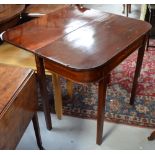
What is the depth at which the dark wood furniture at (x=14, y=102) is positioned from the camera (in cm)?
95

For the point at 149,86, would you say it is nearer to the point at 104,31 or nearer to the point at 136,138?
the point at 136,138

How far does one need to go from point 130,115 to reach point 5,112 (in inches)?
41.9

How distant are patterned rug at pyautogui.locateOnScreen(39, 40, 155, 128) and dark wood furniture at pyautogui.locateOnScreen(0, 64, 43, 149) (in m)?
0.65

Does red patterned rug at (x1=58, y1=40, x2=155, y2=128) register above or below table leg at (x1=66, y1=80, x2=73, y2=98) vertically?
below

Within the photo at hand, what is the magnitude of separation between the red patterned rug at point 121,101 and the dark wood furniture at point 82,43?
11.6 inches

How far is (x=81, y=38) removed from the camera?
50.3 inches

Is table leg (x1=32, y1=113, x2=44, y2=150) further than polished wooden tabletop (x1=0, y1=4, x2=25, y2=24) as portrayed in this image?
No

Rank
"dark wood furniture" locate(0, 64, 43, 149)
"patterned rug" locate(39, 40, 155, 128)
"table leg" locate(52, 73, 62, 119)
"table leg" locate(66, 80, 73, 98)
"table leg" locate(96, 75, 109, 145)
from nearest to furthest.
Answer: "dark wood furniture" locate(0, 64, 43, 149) < "table leg" locate(96, 75, 109, 145) < "table leg" locate(52, 73, 62, 119) < "patterned rug" locate(39, 40, 155, 128) < "table leg" locate(66, 80, 73, 98)

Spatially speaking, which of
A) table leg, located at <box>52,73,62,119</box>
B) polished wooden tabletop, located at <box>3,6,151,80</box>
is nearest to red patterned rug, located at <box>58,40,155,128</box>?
table leg, located at <box>52,73,62,119</box>

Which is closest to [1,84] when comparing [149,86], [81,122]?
[81,122]

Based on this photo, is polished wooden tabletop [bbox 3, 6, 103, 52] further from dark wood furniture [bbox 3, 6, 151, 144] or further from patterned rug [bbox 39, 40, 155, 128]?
patterned rug [bbox 39, 40, 155, 128]

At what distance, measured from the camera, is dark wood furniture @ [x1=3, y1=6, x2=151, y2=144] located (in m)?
1.10

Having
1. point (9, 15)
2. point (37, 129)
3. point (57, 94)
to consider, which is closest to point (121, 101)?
point (57, 94)

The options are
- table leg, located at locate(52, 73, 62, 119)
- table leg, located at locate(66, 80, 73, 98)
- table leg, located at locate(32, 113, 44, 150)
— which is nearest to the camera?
table leg, located at locate(32, 113, 44, 150)
